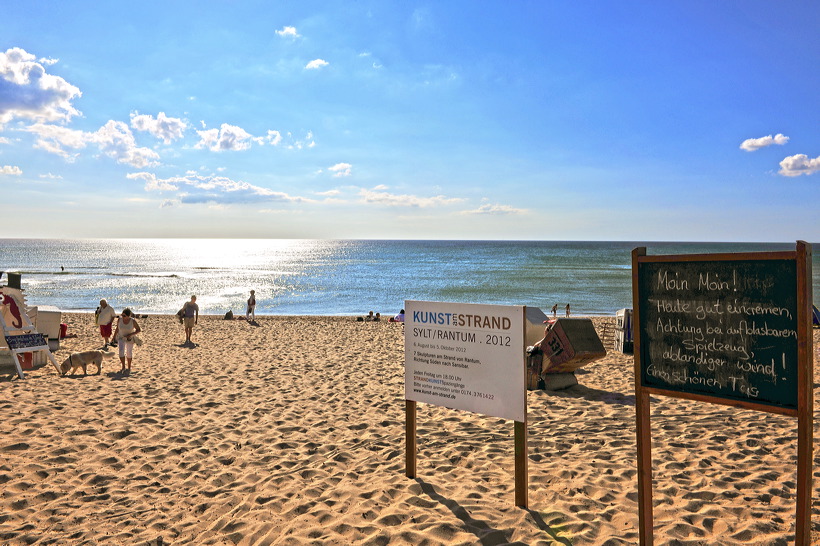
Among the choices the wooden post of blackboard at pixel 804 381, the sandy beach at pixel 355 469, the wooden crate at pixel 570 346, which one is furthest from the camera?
the wooden crate at pixel 570 346

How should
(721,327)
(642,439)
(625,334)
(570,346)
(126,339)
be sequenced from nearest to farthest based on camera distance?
(721,327) < (642,439) < (570,346) < (126,339) < (625,334)

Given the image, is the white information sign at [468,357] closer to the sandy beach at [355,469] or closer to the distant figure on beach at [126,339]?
the sandy beach at [355,469]

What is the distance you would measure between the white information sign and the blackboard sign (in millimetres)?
1037

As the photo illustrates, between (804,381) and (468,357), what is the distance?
2.48 m

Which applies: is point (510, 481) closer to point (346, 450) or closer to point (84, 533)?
point (346, 450)

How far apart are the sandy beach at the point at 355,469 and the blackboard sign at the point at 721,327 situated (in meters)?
1.41

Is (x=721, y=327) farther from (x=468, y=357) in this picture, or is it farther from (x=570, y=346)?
(x=570, y=346)

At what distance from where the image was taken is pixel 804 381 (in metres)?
3.14

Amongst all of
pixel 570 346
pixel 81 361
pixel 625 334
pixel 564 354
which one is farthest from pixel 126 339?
pixel 625 334

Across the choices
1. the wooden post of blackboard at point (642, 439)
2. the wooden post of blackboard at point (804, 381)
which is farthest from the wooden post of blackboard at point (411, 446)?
the wooden post of blackboard at point (804, 381)

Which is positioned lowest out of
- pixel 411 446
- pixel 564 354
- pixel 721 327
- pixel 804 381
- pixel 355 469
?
pixel 355 469

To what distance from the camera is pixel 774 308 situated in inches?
129

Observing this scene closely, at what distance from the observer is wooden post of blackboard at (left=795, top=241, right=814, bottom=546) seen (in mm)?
3113

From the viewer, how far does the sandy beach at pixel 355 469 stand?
413 cm
